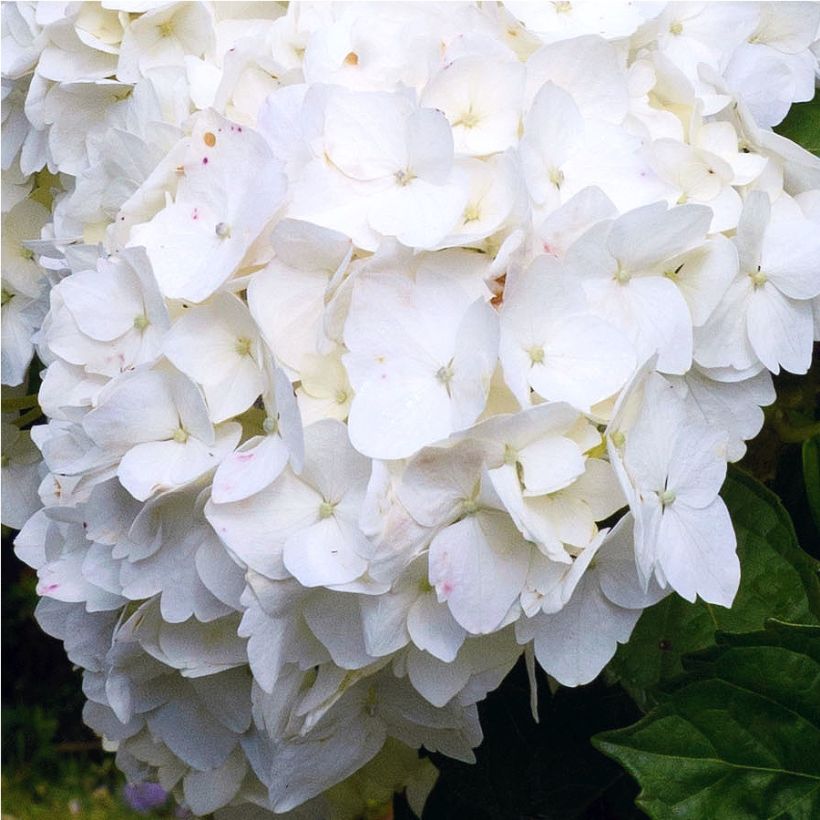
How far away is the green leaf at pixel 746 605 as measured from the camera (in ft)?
1.88

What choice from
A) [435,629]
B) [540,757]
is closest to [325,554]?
[435,629]

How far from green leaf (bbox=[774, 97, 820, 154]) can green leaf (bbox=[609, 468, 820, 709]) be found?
164 millimetres

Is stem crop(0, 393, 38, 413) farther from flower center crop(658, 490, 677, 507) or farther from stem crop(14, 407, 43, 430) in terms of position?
flower center crop(658, 490, 677, 507)

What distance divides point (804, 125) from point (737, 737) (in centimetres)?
29

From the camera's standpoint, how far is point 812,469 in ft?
2.00

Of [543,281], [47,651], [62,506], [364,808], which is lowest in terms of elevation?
[47,651]

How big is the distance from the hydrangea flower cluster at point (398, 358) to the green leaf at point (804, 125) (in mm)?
36

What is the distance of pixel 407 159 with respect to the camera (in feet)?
1.63

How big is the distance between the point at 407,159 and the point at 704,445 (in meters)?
0.16

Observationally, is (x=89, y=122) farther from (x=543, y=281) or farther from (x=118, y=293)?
(x=543, y=281)

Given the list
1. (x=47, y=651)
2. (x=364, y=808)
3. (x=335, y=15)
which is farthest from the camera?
(x=47, y=651)

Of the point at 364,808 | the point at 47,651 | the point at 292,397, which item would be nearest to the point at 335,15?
the point at 292,397

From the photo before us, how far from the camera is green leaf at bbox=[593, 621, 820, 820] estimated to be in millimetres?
513

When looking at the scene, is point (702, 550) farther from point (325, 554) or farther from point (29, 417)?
point (29, 417)
